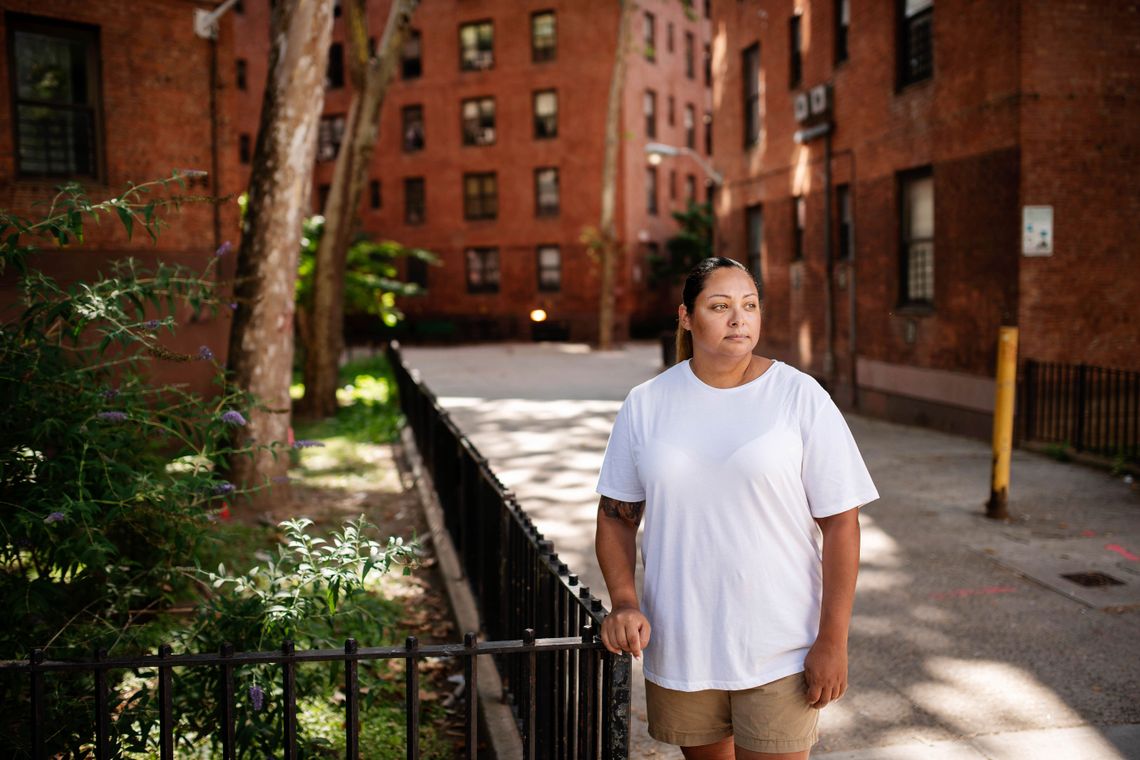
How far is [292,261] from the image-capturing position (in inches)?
382

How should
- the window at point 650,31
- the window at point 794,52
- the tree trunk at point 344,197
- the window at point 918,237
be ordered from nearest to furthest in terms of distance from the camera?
the window at point 918,237
the tree trunk at point 344,197
the window at point 794,52
the window at point 650,31

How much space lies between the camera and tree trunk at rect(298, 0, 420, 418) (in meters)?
16.5

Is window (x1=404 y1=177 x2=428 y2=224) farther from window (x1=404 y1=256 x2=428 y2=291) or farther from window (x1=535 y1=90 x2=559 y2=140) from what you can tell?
window (x1=535 y1=90 x2=559 y2=140)

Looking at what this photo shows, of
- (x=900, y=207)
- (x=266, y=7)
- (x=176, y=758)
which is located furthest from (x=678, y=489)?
(x=266, y=7)

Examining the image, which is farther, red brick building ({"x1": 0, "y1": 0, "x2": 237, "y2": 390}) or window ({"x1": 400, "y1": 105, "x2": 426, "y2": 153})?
window ({"x1": 400, "y1": 105, "x2": 426, "y2": 153})

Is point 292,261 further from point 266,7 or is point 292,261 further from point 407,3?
point 266,7

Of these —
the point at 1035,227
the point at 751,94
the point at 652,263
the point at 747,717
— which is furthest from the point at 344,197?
the point at 652,263

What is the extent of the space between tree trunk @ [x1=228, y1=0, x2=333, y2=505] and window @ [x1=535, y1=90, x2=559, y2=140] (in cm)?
3249

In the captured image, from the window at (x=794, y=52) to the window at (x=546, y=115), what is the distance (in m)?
22.4

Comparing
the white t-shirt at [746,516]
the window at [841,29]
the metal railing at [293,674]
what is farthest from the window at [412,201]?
the white t-shirt at [746,516]

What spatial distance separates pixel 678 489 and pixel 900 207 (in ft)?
45.7

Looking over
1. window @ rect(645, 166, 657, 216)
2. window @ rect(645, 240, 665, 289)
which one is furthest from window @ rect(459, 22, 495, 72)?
window @ rect(645, 240, 665, 289)

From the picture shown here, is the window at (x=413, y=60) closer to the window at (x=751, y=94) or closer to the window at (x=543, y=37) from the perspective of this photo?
the window at (x=543, y=37)

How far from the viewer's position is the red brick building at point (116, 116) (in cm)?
1218
